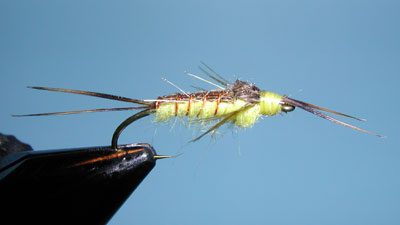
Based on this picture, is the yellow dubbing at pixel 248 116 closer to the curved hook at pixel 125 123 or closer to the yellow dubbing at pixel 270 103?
the yellow dubbing at pixel 270 103

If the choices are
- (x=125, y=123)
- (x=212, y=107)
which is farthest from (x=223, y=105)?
(x=125, y=123)

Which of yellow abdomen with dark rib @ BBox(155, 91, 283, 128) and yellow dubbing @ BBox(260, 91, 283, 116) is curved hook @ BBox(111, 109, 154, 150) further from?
yellow dubbing @ BBox(260, 91, 283, 116)

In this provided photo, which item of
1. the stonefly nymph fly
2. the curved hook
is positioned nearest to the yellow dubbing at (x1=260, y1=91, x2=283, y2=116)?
the stonefly nymph fly

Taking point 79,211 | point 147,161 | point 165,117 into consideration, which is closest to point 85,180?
point 79,211

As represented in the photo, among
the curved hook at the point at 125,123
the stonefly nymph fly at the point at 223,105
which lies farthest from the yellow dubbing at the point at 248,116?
the curved hook at the point at 125,123

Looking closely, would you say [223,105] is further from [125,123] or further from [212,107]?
[125,123]

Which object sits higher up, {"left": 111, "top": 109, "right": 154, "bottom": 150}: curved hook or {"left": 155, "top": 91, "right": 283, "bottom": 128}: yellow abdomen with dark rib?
{"left": 155, "top": 91, "right": 283, "bottom": 128}: yellow abdomen with dark rib

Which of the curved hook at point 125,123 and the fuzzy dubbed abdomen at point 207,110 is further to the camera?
the fuzzy dubbed abdomen at point 207,110

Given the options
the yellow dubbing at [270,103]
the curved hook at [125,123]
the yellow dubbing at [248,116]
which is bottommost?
the curved hook at [125,123]

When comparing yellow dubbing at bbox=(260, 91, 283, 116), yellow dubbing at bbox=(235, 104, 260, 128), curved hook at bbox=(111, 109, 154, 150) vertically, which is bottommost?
curved hook at bbox=(111, 109, 154, 150)

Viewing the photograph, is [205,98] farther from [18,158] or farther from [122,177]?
[18,158]
